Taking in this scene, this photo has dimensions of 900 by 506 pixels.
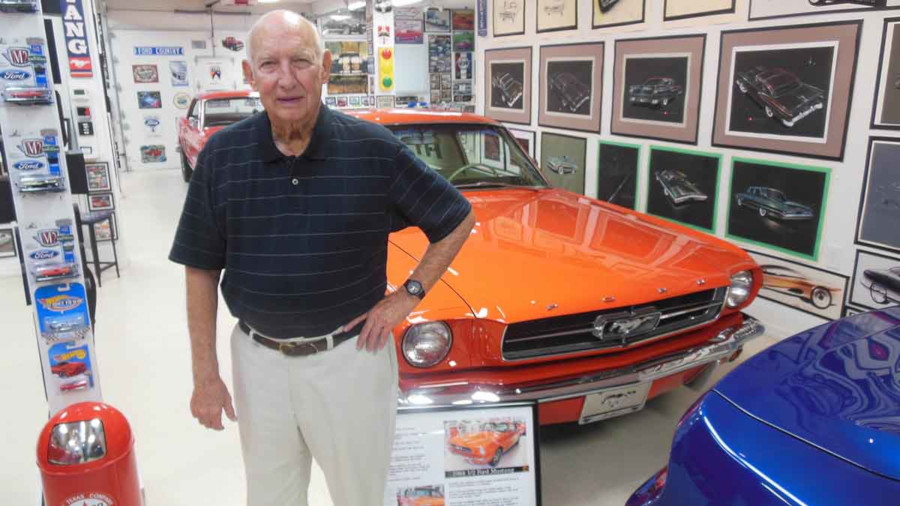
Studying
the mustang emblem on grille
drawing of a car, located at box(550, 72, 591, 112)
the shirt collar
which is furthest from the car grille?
drawing of a car, located at box(550, 72, 591, 112)

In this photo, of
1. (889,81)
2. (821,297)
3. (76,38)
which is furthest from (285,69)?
(76,38)

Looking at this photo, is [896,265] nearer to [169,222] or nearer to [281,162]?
[281,162]

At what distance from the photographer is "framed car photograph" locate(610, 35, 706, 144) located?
4.45 meters

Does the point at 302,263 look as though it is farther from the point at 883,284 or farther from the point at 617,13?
the point at 617,13

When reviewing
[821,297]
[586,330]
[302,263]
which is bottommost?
[821,297]

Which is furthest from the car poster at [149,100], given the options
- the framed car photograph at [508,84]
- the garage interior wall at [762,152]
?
the garage interior wall at [762,152]

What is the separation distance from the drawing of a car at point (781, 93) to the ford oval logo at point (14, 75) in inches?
151

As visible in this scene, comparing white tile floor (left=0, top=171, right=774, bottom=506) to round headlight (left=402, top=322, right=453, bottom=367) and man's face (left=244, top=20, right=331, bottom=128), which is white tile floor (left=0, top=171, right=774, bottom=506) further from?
man's face (left=244, top=20, right=331, bottom=128)

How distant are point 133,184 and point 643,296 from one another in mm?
10025

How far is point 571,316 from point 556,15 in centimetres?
415

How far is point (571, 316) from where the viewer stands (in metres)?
2.31

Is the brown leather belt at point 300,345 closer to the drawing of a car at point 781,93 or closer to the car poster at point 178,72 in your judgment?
the drawing of a car at point 781,93

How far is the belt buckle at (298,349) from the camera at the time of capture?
1569 millimetres

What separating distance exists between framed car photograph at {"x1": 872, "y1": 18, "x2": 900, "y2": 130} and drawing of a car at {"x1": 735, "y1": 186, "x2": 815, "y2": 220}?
2.13ft
